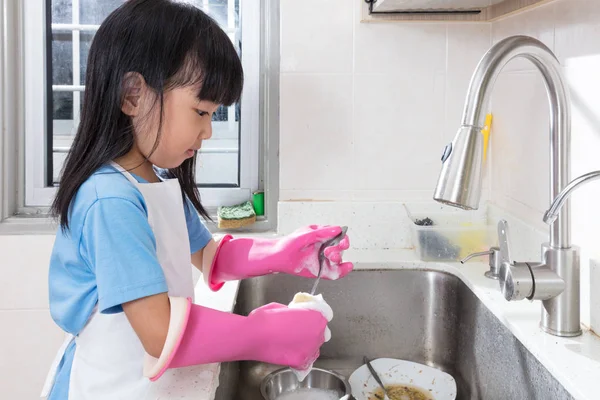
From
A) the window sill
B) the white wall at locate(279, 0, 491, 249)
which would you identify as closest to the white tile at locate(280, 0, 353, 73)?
the white wall at locate(279, 0, 491, 249)

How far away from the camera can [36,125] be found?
5.65 ft

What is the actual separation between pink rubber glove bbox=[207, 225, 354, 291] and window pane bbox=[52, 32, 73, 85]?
864 mm

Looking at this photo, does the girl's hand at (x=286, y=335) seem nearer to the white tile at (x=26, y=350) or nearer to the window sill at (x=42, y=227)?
the window sill at (x=42, y=227)

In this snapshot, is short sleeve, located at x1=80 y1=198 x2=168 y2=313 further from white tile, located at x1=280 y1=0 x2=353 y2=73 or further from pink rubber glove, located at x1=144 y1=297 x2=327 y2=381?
white tile, located at x1=280 y1=0 x2=353 y2=73

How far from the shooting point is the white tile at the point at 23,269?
1606 mm

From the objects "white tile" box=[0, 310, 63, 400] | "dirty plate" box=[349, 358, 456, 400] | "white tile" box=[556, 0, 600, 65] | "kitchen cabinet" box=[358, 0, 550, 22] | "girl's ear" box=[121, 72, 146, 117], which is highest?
"kitchen cabinet" box=[358, 0, 550, 22]

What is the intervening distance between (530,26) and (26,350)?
1.44m

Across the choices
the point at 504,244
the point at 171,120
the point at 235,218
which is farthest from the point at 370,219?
the point at 171,120

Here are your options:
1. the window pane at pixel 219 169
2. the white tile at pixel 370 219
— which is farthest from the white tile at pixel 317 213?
the window pane at pixel 219 169

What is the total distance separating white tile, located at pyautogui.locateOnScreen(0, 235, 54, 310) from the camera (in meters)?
1.61

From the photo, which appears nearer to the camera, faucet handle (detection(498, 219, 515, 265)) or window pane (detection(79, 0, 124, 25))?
faucet handle (detection(498, 219, 515, 265))

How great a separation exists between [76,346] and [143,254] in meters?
0.25

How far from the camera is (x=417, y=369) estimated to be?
1232 mm

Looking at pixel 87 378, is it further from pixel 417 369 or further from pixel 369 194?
pixel 369 194
